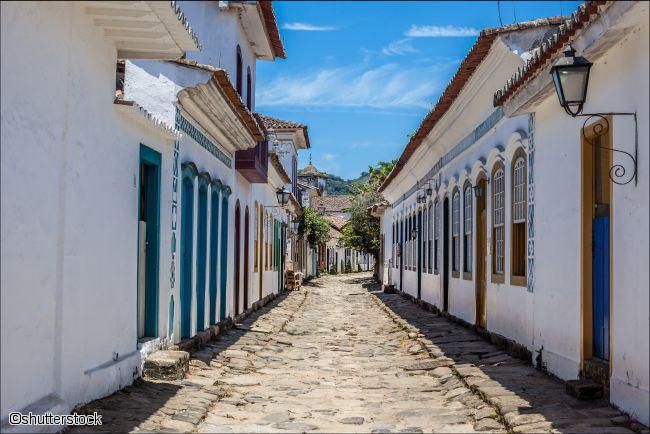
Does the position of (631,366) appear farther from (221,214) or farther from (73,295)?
(221,214)

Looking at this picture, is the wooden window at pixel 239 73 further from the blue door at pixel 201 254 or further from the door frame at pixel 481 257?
the door frame at pixel 481 257

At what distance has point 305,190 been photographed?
5109 centimetres

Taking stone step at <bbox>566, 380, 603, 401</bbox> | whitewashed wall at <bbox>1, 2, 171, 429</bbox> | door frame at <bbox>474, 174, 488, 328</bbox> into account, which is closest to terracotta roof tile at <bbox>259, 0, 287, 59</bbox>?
door frame at <bbox>474, 174, 488, 328</bbox>

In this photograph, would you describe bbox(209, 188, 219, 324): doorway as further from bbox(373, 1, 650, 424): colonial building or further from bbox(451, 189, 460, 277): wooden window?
bbox(451, 189, 460, 277): wooden window

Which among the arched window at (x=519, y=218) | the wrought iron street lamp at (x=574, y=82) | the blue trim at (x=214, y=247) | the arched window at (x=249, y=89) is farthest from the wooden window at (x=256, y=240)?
the wrought iron street lamp at (x=574, y=82)

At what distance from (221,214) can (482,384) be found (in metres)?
7.03

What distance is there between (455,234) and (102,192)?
393 inches

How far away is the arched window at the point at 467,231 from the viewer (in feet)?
47.7

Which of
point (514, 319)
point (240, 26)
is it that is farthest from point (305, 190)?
point (514, 319)

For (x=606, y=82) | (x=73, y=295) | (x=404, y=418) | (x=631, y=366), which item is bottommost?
(x=404, y=418)

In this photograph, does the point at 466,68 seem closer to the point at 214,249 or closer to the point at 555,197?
the point at 555,197

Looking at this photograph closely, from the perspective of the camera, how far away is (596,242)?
25.3ft

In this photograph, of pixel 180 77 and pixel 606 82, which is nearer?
pixel 606 82

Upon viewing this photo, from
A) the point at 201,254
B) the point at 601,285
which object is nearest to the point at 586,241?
the point at 601,285
